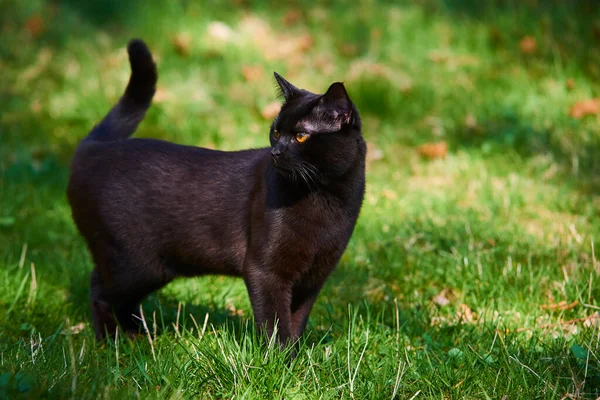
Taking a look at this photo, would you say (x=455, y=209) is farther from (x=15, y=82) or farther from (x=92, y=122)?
(x=15, y=82)

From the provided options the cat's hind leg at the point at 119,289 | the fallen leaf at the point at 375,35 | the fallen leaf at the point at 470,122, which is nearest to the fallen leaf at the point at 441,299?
the cat's hind leg at the point at 119,289

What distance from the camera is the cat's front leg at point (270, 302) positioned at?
276 cm

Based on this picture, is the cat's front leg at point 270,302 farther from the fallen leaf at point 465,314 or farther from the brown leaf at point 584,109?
the brown leaf at point 584,109

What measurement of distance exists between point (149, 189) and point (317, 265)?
0.81m

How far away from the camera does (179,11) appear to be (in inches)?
271

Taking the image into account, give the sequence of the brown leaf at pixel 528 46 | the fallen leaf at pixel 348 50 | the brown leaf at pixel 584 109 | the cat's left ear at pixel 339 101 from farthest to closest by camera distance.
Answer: the fallen leaf at pixel 348 50, the brown leaf at pixel 528 46, the brown leaf at pixel 584 109, the cat's left ear at pixel 339 101

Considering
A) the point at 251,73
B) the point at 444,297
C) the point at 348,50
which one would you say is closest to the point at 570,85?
the point at 348,50

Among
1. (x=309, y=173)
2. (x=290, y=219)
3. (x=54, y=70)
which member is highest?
(x=54, y=70)

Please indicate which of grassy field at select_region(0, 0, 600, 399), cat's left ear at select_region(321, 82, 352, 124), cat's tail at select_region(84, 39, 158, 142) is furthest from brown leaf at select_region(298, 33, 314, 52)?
cat's left ear at select_region(321, 82, 352, 124)

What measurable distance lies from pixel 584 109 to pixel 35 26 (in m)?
4.72

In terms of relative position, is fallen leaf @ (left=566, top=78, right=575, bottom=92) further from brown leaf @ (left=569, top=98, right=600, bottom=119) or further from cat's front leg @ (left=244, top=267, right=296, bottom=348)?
cat's front leg @ (left=244, top=267, right=296, bottom=348)

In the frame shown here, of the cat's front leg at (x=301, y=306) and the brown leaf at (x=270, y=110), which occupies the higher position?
the brown leaf at (x=270, y=110)

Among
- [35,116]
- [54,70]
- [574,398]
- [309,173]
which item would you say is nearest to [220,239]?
[309,173]

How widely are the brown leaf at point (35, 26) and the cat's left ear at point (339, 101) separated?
4686 millimetres
